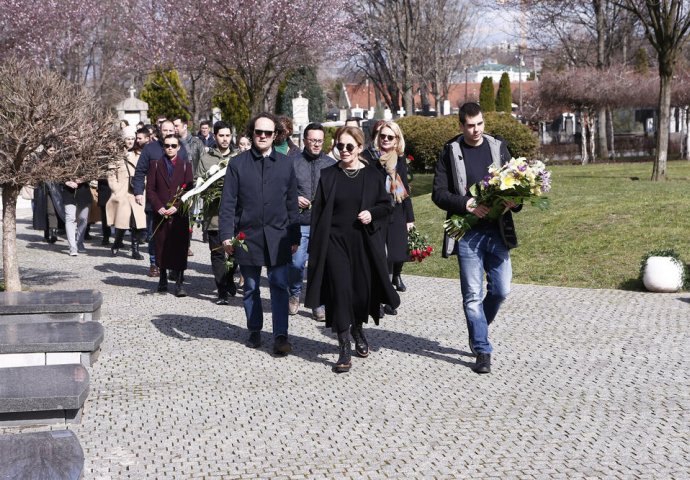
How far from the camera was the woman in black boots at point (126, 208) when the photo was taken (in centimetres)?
1550

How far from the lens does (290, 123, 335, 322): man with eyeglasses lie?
1025 cm

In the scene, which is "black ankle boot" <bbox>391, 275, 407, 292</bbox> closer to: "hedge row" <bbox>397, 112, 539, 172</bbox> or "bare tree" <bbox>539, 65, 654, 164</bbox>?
"hedge row" <bbox>397, 112, 539, 172</bbox>

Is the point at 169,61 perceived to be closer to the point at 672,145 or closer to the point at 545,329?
the point at 672,145

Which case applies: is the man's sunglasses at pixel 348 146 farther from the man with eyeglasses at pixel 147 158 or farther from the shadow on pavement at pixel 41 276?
the shadow on pavement at pixel 41 276

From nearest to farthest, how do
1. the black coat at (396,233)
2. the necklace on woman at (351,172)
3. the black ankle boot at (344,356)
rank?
1. the black ankle boot at (344,356)
2. the necklace on woman at (351,172)
3. the black coat at (396,233)

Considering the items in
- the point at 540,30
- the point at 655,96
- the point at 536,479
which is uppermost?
the point at 540,30

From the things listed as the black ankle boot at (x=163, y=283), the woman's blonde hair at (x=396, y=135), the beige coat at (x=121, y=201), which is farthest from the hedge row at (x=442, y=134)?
the woman's blonde hair at (x=396, y=135)

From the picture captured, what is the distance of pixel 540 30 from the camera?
4722 centimetres

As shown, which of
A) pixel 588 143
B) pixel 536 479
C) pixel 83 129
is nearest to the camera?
pixel 536 479

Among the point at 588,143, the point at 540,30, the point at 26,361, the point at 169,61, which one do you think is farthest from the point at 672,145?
the point at 26,361

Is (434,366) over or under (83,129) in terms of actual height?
under

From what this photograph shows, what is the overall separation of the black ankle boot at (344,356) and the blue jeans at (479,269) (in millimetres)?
898

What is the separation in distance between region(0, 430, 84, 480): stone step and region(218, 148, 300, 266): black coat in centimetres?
350

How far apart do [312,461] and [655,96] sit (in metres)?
40.6
